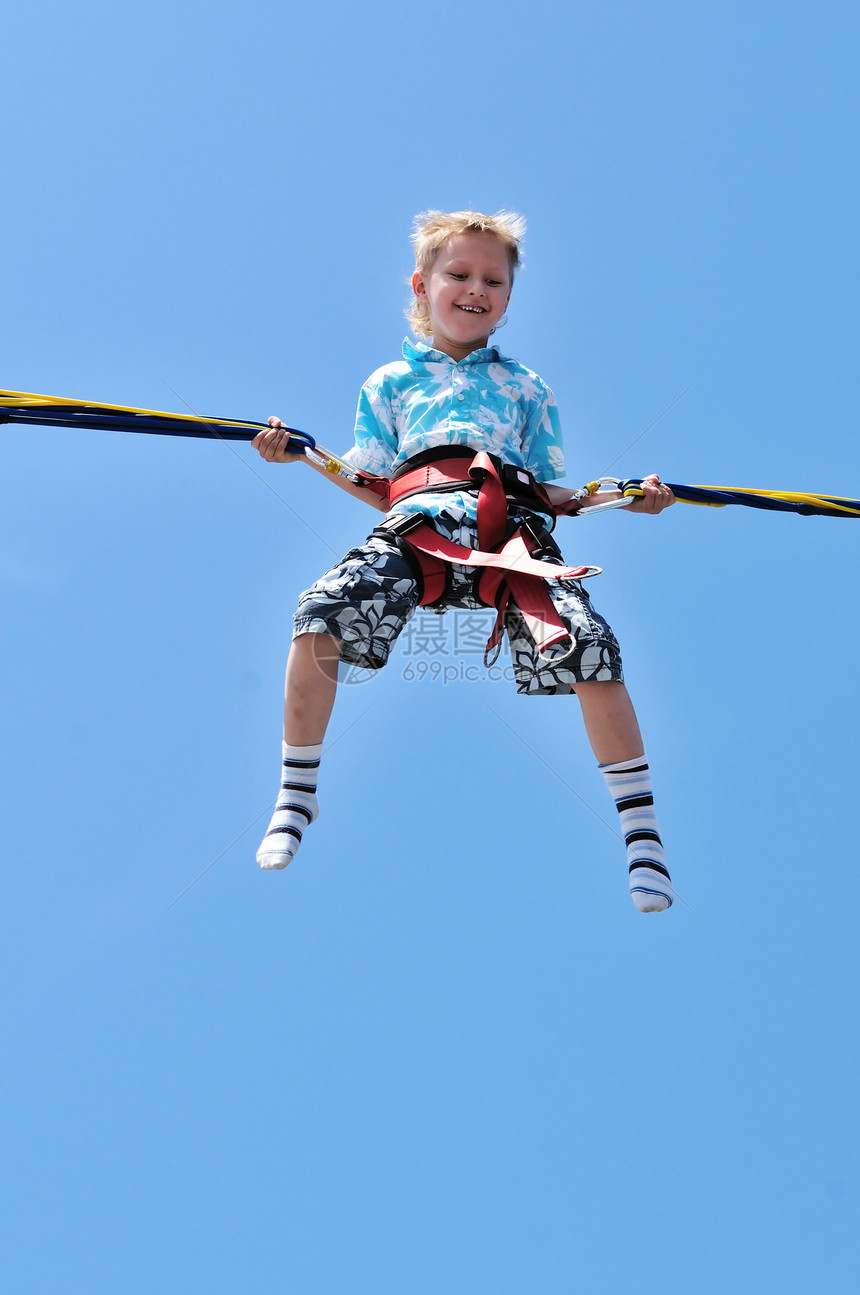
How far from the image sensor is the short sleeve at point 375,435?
14.8 feet

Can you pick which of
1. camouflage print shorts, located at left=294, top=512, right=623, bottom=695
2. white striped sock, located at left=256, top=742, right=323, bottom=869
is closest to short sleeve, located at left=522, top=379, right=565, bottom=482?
camouflage print shorts, located at left=294, top=512, right=623, bottom=695

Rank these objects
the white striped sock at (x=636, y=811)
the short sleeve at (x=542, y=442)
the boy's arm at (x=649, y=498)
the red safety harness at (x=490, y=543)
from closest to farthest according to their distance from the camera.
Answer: the white striped sock at (x=636, y=811) < the red safety harness at (x=490, y=543) < the boy's arm at (x=649, y=498) < the short sleeve at (x=542, y=442)

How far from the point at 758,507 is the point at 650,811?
1.44m

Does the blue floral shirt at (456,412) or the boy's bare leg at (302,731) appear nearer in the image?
the boy's bare leg at (302,731)

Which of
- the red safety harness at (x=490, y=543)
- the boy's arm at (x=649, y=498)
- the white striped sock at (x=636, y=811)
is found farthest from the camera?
the boy's arm at (x=649, y=498)

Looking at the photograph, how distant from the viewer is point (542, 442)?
15.1ft

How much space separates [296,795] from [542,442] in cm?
180

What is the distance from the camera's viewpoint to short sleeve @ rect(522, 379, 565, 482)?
15.1ft

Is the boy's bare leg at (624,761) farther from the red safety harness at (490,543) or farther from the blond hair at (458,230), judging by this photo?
the blond hair at (458,230)

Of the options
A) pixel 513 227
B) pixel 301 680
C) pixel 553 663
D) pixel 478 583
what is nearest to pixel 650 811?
pixel 553 663

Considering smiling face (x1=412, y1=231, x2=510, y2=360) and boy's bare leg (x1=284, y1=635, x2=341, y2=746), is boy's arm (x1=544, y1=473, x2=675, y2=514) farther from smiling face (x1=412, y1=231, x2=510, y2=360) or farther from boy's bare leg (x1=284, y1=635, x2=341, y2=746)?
boy's bare leg (x1=284, y1=635, x2=341, y2=746)

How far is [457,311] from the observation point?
4512mm

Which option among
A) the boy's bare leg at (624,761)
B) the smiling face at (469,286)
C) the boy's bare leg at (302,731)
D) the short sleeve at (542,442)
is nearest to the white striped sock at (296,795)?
the boy's bare leg at (302,731)

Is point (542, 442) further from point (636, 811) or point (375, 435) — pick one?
point (636, 811)
